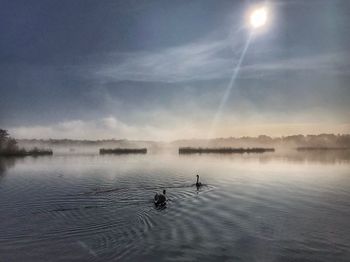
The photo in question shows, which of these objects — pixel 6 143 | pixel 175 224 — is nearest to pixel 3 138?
pixel 6 143

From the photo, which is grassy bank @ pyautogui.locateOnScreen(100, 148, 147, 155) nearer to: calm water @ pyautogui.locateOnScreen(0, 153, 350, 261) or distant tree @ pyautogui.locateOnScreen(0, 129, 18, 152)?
distant tree @ pyautogui.locateOnScreen(0, 129, 18, 152)

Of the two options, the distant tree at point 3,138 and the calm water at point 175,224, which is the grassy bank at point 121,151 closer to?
the distant tree at point 3,138

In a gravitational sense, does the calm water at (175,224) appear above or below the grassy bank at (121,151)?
below

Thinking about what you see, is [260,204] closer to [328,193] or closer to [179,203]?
[179,203]

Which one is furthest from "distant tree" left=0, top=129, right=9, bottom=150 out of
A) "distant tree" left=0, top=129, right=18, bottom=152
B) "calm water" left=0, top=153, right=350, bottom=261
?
"calm water" left=0, top=153, right=350, bottom=261

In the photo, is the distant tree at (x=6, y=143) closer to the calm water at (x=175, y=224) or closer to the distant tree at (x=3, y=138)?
the distant tree at (x=3, y=138)

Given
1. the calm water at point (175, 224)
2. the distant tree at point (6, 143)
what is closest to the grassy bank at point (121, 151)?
the distant tree at point (6, 143)

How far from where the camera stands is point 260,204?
Answer: 34.7 m

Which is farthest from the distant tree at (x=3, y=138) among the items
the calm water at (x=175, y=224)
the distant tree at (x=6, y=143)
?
the calm water at (x=175, y=224)

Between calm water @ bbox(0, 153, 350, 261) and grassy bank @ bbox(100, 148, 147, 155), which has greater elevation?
grassy bank @ bbox(100, 148, 147, 155)

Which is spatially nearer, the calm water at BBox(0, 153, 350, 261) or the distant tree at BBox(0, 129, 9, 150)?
the calm water at BBox(0, 153, 350, 261)

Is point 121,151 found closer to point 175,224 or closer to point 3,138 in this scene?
point 3,138

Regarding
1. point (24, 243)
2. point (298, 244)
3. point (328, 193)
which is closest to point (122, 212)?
point (24, 243)

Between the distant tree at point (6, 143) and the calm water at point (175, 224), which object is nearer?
the calm water at point (175, 224)
